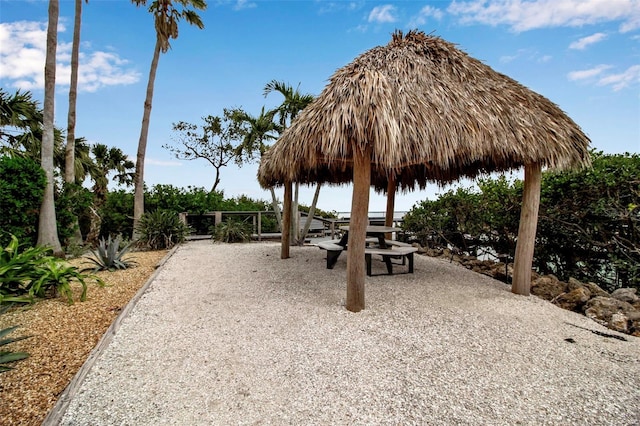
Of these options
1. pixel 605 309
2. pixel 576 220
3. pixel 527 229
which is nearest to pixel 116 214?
pixel 527 229

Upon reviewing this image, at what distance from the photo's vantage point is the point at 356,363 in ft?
9.82

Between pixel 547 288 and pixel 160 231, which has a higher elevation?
pixel 160 231

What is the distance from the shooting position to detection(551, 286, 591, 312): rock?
483 centimetres

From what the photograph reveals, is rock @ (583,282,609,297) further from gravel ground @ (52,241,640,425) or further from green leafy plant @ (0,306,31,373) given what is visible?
green leafy plant @ (0,306,31,373)

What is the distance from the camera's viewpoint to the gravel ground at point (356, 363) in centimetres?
234

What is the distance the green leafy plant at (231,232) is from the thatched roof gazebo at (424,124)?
268 inches

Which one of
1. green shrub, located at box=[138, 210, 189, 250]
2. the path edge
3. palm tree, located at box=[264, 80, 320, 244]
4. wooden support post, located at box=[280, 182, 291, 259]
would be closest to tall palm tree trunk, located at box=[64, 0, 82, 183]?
green shrub, located at box=[138, 210, 189, 250]

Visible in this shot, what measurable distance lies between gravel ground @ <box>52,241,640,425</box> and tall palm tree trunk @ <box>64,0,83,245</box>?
7170mm

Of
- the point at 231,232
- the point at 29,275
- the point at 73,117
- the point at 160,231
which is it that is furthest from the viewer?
the point at 231,232

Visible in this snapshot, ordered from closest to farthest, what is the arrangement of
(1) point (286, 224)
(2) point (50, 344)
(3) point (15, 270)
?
(2) point (50, 344), (3) point (15, 270), (1) point (286, 224)

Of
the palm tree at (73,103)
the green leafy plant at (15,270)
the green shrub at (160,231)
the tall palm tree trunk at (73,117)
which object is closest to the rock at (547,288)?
the green leafy plant at (15,270)

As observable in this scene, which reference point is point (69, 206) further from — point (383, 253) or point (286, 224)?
point (383, 253)

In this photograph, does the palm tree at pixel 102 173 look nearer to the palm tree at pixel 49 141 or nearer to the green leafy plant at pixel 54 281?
the palm tree at pixel 49 141

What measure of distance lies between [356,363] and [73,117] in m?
11.7
